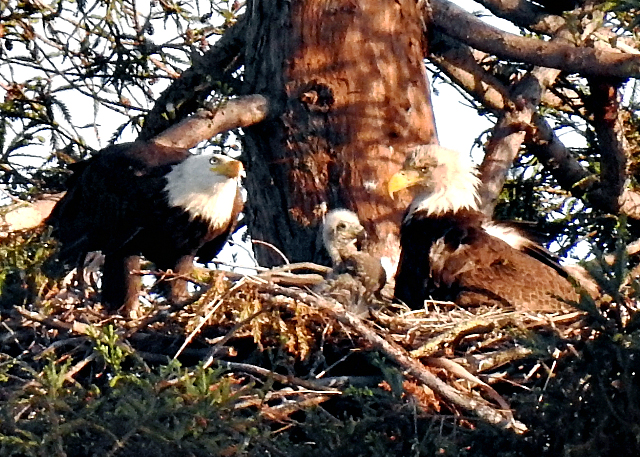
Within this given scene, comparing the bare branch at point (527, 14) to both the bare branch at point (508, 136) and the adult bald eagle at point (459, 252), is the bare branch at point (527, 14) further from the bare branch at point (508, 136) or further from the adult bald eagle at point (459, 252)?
the adult bald eagle at point (459, 252)

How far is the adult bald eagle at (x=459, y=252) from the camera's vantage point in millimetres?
5738

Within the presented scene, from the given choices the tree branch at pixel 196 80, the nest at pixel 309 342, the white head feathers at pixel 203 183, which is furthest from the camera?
the tree branch at pixel 196 80

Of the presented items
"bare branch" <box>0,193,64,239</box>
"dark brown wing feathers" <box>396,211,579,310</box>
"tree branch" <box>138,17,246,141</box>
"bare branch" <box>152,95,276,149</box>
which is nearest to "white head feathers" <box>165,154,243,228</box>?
"bare branch" <box>152,95,276,149</box>

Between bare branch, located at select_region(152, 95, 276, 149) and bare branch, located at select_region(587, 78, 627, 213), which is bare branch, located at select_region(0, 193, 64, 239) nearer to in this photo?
bare branch, located at select_region(152, 95, 276, 149)

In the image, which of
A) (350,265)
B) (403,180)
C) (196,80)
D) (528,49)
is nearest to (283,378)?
(350,265)

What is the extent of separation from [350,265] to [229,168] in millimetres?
1044

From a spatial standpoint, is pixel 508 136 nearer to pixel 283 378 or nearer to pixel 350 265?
pixel 350 265

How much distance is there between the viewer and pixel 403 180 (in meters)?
6.04

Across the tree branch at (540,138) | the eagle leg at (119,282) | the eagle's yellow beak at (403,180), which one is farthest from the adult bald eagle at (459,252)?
the eagle leg at (119,282)

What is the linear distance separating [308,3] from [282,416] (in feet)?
9.19

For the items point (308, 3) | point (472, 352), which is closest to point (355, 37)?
→ point (308, 3)

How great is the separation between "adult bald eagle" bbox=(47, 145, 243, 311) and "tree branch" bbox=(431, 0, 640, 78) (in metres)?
1.25

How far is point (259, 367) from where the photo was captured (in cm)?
445

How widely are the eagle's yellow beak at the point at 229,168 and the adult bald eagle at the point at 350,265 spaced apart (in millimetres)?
548
